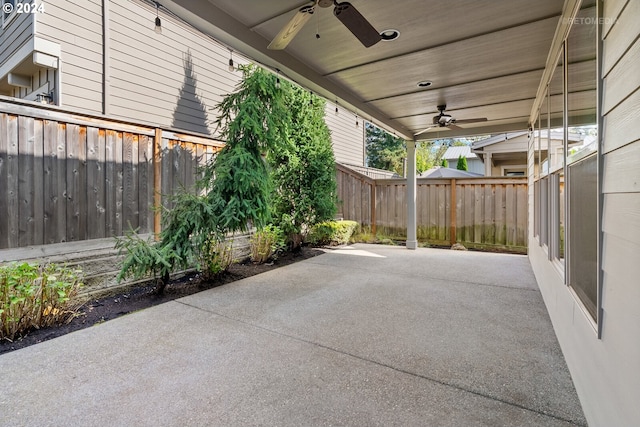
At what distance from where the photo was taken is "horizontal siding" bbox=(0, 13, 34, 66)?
4500 mm

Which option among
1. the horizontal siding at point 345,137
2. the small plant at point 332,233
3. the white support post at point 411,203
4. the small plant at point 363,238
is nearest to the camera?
the small plant at point 332,233

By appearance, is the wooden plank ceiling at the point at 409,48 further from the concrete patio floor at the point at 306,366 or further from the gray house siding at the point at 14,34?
the gray house siding at the point at 14,34

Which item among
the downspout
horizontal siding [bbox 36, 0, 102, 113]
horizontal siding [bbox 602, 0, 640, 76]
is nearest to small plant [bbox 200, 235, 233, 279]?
horizontal siding [bbox 36, 0, 102, 113]

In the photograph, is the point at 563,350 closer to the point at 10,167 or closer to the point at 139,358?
the point at 139,358

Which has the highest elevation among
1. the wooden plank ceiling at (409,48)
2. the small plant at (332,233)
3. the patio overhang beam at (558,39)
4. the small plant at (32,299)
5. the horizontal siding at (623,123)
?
the wooden plank ceiling at (409,48)

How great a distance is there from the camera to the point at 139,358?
2230 millimetres

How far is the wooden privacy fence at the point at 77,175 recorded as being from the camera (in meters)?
2.94

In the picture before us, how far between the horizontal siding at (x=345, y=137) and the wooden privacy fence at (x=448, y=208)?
8.63 feet

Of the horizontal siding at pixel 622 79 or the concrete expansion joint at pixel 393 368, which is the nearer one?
the horizontal siding at pixel 622 79

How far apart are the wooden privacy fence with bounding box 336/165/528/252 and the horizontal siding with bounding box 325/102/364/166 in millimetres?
2631

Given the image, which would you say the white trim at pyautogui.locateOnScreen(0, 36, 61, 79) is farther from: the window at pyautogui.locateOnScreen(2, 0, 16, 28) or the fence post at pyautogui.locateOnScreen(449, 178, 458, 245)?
the fence post at pyautogui.locateOnScreen(449, 178, 458, 245)

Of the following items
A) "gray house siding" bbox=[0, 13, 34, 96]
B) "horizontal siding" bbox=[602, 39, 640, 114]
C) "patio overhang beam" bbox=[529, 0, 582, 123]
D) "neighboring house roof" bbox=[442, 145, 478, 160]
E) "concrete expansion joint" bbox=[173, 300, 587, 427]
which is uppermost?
"neighboring house roof" bbox=[442, 145, 478, 160]

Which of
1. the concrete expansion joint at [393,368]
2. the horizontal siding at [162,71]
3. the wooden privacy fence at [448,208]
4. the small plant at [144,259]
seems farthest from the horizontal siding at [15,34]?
the wooden privacy fence at [448,208]

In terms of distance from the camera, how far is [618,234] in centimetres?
126
